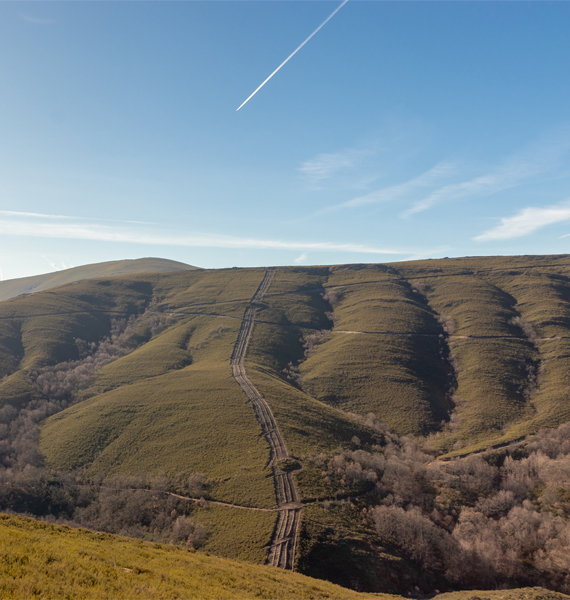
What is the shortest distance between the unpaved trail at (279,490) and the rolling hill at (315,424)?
299mm

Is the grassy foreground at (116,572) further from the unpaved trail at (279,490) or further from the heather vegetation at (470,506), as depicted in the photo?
the heather vegetation at (470,506)

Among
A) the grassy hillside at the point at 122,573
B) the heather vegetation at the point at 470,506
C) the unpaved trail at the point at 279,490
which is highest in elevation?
the grassy hillside at the point at 122,573

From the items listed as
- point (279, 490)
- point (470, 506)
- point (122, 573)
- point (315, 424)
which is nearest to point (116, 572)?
point (122, 573)

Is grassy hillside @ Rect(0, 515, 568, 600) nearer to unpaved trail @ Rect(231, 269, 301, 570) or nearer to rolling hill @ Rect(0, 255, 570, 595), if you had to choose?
unpaved trail @ Rect(231, 269, 301, 570)

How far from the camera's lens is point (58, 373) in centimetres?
10262

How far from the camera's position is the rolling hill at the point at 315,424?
1692 inches

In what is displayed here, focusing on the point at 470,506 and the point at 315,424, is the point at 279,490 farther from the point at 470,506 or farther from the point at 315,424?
the point at 470,506

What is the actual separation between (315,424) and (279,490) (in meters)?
24.0

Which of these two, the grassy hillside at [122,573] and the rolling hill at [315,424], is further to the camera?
the rolling hill at [315,424]

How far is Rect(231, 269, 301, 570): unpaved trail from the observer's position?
38.6m

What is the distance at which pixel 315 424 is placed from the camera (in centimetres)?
7250

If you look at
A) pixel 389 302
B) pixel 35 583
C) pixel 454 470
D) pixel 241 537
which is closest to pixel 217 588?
pixel 35 583

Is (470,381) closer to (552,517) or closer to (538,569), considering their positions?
(552,517)

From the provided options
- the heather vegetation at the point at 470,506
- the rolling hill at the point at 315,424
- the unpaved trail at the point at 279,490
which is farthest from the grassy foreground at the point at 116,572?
the heather vegetation at the point at 470,506
